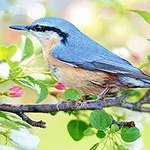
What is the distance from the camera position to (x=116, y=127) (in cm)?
94

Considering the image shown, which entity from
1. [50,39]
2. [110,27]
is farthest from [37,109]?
[110,27]

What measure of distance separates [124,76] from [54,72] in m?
0.13

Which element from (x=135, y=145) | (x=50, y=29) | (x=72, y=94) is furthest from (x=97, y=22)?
(x=135, y=145)

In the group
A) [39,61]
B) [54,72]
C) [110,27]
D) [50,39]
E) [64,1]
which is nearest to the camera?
[54,72]

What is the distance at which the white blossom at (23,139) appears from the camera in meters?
0.93

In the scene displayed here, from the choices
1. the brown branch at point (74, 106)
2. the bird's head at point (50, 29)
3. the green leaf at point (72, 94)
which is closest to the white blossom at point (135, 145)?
the brown branch at point (74, 106)

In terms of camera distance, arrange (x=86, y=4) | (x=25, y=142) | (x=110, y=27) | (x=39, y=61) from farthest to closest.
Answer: (x=86, y=4) < (x=110, y=27) < (x=39, y=61) < (x=25, y=142)

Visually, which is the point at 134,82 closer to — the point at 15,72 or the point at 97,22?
the point at 15,72

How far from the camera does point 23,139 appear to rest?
0.93m

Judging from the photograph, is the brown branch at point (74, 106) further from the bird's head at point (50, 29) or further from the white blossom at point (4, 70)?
the bird's head at point (50, 29)

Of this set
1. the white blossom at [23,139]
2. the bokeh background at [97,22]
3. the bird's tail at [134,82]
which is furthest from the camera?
the bokeh background at [97,22]

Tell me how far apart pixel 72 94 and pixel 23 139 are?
0.71ft

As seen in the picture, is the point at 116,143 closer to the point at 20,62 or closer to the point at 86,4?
the point at 20,62

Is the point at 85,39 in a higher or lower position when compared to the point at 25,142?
higher
